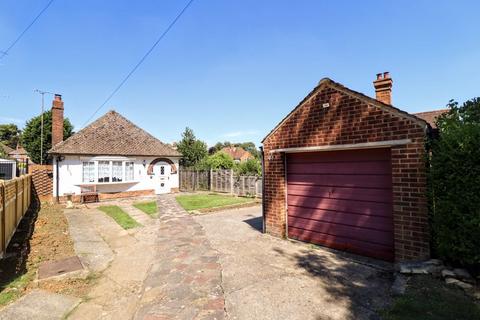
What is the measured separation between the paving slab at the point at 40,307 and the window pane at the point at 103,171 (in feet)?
44.5

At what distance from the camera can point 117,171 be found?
17375mm

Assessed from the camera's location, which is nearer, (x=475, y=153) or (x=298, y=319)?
(x=298, y=319)

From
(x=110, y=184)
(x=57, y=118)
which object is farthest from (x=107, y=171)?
(x=57, y=118)

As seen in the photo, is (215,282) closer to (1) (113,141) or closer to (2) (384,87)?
(2) (384,87)

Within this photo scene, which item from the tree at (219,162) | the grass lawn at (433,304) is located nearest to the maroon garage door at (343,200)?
the grass lawn at (433,304)

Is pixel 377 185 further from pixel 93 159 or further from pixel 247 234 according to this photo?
pixel 93 159

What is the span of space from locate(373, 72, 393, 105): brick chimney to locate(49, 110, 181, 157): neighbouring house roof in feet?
49.2

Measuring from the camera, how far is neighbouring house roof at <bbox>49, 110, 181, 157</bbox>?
16231 mm

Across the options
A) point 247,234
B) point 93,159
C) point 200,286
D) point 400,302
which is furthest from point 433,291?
point 93,159

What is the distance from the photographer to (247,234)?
7.79m

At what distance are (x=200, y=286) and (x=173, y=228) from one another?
15.5 feet

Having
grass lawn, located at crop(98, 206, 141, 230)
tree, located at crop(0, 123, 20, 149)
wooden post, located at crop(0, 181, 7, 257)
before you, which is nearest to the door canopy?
grass lawn, located at crop(98, 206, 141, 230)

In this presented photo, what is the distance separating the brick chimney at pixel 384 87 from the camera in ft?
28.4

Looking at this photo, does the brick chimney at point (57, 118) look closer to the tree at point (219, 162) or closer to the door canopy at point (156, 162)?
the door canopy at point (156, 162)
